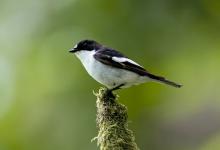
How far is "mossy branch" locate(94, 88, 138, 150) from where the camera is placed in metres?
6.46

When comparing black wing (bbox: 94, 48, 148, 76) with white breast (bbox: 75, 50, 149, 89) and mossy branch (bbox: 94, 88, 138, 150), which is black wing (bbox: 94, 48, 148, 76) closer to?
white breast (bbox: 75, 50, 149, 89)

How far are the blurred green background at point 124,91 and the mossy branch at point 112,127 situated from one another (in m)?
7.55

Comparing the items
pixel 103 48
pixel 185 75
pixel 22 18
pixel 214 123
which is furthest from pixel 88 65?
pixel 22 18

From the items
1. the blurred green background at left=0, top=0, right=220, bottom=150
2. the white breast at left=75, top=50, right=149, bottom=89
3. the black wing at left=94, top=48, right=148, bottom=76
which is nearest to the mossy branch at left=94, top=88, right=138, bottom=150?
the white breast at left=75, top=50, right=149, bottom=89

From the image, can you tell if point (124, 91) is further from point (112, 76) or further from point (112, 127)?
point (112, 127)

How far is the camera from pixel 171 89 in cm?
1759

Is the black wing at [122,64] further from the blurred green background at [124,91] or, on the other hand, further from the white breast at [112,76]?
the blurred green background at [124,91]

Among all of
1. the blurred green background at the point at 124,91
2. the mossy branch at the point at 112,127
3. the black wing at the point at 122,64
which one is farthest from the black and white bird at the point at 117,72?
the blurred green background at the point at 124,91

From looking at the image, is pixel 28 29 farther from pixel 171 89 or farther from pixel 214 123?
pixel 214 123

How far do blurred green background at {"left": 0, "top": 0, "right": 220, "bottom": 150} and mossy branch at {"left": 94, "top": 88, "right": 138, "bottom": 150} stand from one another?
24.8 ft

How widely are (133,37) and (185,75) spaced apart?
1430mm

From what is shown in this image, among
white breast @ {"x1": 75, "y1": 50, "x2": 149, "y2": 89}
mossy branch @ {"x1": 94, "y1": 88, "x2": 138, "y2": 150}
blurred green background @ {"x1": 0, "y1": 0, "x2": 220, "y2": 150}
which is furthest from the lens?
blurred green background @ {"x1": 0, "y1": 0, "x2": 220, "y2": 150}

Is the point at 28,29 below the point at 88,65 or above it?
below

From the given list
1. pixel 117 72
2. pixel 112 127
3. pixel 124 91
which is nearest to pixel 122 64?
pixel 117 72
